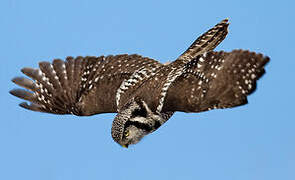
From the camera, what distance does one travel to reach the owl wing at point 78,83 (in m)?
10.4

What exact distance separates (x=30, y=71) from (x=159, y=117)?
3080 mm

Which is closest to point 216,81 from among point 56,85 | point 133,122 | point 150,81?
point 150,81

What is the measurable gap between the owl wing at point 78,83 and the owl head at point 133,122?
35.0 inches

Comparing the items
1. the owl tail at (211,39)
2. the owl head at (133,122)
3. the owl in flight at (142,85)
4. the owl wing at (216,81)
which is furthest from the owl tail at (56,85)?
the owl wing at (216,81)

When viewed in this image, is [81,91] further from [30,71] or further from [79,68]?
[30,71]

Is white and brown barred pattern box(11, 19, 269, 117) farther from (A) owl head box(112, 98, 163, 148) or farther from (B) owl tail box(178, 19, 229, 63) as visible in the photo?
(A) owl head box(112, 98, 163, 148)

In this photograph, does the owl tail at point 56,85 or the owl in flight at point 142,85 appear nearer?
the owl in flight at point 142,85

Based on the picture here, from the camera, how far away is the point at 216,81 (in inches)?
337

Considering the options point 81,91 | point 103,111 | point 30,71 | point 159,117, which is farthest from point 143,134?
point 30,71

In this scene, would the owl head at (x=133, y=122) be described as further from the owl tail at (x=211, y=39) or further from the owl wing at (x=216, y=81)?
the owl tail at (x=211, y=39)

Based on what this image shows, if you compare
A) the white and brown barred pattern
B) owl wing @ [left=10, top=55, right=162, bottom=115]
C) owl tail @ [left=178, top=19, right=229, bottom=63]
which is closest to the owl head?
the white and brown barred pattern

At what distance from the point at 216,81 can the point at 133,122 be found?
165cm

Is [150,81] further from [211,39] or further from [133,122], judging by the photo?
[211,39]

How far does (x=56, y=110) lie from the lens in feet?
36.1
